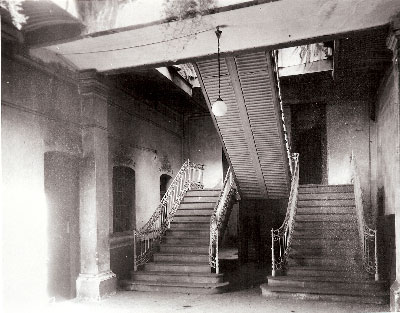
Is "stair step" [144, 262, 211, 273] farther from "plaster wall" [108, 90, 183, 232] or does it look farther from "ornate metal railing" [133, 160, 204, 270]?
"plaster wall" [108, 90, 183, 232]

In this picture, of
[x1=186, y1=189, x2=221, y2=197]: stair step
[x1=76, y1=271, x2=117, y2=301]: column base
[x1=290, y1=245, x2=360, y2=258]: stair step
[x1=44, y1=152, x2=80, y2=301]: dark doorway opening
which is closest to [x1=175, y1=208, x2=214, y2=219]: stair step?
[x1=186, y1=189, x2=221, y2=197]: stair step

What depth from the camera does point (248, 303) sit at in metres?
8.69

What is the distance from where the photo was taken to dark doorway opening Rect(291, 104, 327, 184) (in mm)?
16109

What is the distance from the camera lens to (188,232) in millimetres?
12125

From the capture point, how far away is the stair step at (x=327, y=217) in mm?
11324

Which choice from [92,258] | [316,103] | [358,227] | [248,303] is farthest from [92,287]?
[316,103]

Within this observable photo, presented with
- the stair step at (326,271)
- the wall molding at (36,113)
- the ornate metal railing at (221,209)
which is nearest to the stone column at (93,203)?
the wall molding at (36,113)

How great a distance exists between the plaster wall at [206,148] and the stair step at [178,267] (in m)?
6.94

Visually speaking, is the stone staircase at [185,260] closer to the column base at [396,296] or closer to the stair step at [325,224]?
the stair step at [325,224]

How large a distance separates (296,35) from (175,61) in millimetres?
2584

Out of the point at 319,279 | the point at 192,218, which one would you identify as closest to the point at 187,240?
the point at 192,218

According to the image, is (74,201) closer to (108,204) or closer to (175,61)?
(108,204)

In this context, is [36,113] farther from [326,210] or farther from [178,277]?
[326,210]

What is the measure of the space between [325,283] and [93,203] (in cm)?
549
